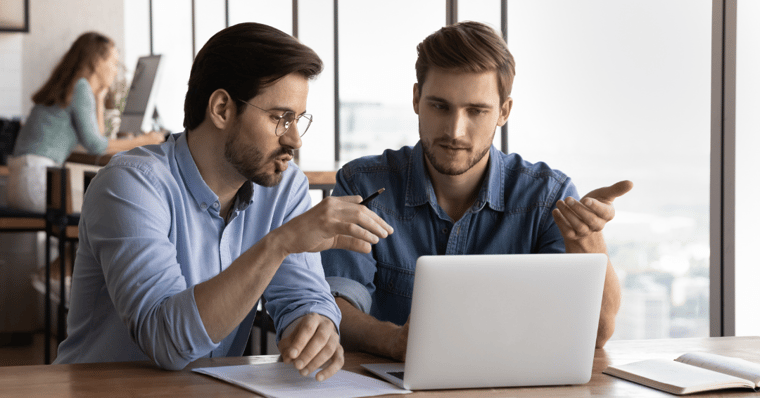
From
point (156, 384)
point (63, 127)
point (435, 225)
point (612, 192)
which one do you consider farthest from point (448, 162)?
point (63, 127)

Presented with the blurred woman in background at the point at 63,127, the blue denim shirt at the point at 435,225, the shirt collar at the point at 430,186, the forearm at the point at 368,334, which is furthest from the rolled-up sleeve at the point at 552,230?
the blurred woman in background at the point at 63,127

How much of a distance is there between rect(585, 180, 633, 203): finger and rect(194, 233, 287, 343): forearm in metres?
0.63

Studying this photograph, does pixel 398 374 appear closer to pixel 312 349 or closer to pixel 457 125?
pixel 312 349

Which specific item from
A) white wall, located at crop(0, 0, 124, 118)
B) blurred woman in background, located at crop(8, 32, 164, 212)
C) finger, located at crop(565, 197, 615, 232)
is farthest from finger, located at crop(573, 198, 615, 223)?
white wall, located at crop(0, 0, 124, 118)

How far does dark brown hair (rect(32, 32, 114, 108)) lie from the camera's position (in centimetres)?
405

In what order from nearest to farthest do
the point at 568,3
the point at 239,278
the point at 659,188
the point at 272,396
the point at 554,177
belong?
the point at 272,396
the point at 239,278
the point at 554,177
the point at 659,188
the point at 568,3

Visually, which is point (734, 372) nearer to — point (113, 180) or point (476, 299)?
point (476, 299)

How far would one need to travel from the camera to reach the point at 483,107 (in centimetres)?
169

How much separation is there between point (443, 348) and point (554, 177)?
816mm

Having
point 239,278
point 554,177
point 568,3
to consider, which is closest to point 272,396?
point 239,278

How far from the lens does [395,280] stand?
5.70ft

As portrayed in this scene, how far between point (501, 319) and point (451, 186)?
27.6 inches

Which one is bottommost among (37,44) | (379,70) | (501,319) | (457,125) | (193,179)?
(501,319)

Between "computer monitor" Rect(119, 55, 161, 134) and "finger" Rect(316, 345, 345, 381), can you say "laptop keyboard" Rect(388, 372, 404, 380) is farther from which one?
"computer monitor" Rect(119, 55, 161, 134)
